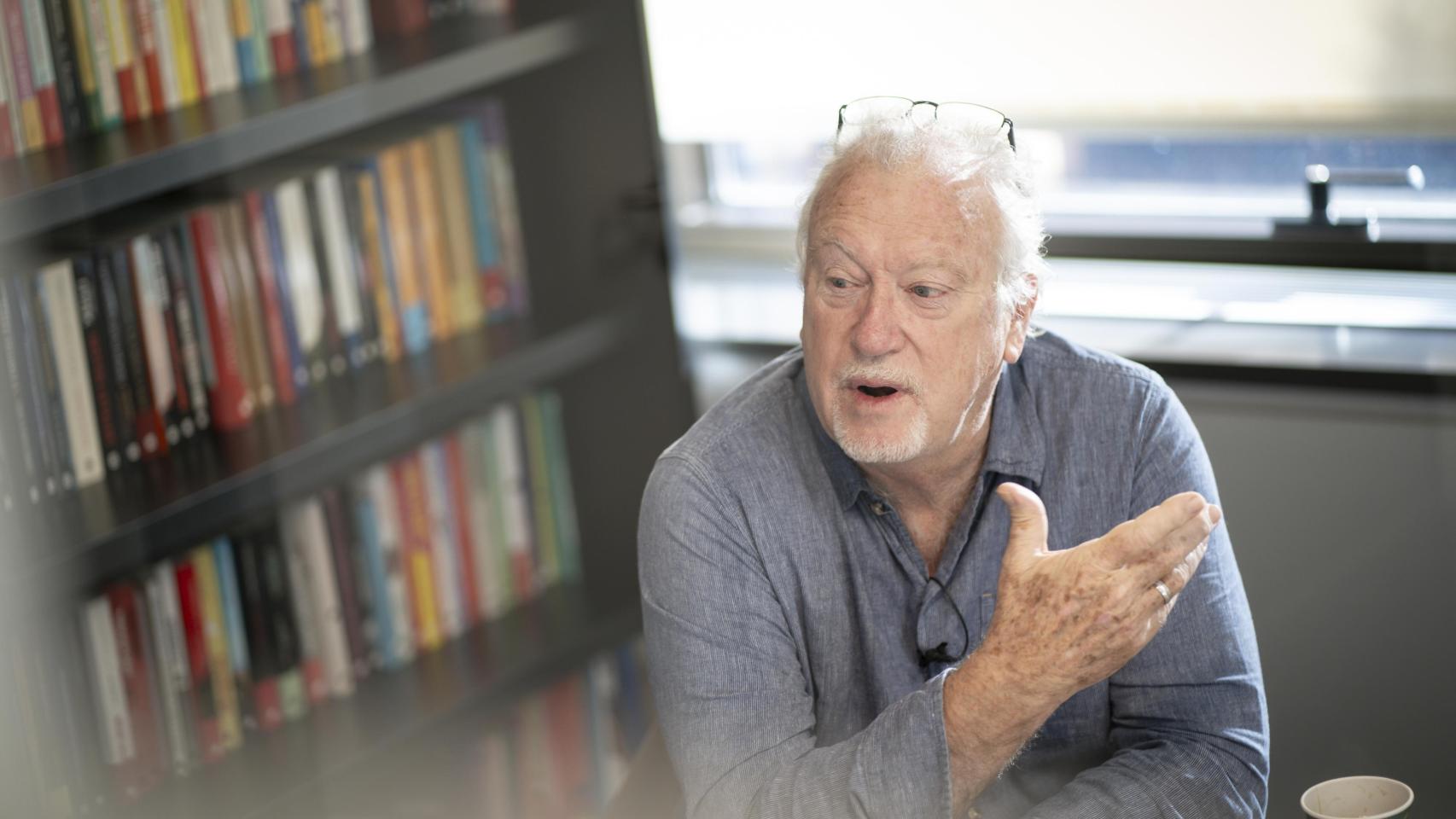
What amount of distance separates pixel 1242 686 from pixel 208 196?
1.44m

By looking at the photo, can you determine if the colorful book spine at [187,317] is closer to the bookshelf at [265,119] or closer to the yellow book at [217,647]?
the bookshelf at [265,119]

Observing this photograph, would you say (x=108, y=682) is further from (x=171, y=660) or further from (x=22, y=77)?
(x=22, y=77)

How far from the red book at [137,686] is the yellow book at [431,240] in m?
0.63

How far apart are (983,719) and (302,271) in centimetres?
128

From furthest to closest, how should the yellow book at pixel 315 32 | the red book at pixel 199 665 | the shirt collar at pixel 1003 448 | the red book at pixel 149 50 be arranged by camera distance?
the yellow book at pixel 315 32 → the red book at pixel 199 665 → the red book at pixel 149 50 → the shirt collar at pixel 1003 448

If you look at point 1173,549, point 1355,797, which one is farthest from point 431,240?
point 1355,797

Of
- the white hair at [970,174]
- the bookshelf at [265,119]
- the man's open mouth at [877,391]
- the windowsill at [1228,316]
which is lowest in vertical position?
the windowsill at [1228,316]

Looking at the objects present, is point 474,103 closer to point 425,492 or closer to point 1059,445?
point 425,492

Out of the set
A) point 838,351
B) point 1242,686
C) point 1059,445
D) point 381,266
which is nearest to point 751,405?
point 838,351

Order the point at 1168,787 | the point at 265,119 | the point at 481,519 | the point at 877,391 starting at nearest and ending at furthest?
1. the point at 1168,787
2. the point at 877,391
3. the point at 265,119
4. the point at 481,519

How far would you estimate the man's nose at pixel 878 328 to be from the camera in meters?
1.46

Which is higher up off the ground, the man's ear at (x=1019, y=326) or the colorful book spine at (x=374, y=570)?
the man's ear at (x=1019, y=326)

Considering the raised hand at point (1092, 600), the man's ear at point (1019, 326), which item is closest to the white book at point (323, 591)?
the man's ear at point (1019, 326)

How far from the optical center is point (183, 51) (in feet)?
6.64
